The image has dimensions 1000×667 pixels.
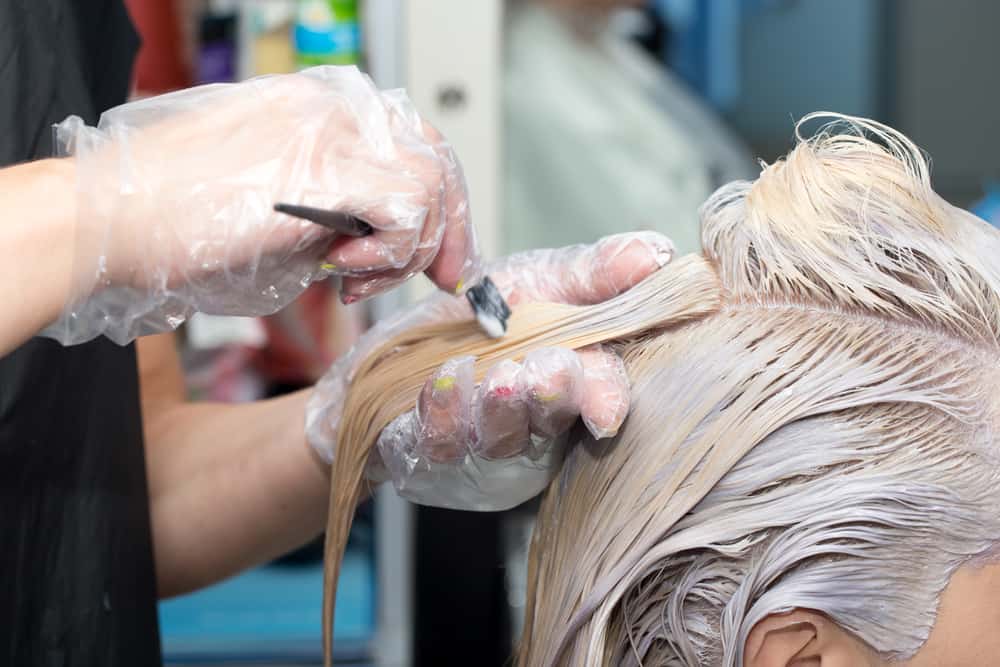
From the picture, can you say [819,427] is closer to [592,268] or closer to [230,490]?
[592,268]

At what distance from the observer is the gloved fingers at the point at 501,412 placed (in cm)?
69

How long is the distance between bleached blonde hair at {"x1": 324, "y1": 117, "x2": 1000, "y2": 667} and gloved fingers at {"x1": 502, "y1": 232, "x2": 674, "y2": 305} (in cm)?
2

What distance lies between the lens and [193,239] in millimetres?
629

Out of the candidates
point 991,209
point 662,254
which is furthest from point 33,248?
point 991,209

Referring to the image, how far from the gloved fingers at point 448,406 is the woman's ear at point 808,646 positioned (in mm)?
249

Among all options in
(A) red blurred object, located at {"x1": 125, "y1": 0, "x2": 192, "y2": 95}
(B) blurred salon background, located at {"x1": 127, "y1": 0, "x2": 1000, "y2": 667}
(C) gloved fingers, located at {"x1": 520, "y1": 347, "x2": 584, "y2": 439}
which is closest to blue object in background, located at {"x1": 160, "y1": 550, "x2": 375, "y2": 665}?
(B) blurred salon background, located at {"x1": 127, "y1": 0, "x2": 1000, "y2": 667}

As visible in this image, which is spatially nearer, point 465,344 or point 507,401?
point 507,401

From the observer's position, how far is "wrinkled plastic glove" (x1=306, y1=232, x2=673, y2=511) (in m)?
0.70

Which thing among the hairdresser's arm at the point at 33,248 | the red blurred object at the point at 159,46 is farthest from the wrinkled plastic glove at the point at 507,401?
the red blurred object at the point at 159,46

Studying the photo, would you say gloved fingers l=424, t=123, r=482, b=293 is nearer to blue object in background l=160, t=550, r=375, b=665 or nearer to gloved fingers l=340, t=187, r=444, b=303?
gloved fingers l=340, t=187, r=444, b=303

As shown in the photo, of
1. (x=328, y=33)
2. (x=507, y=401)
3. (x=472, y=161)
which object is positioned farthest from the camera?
(x=328, y=33)

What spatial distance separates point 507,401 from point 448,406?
0.05 m

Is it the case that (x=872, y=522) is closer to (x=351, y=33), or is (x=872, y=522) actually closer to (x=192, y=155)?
(x=192, y=155)

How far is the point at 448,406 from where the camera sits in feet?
2.39
